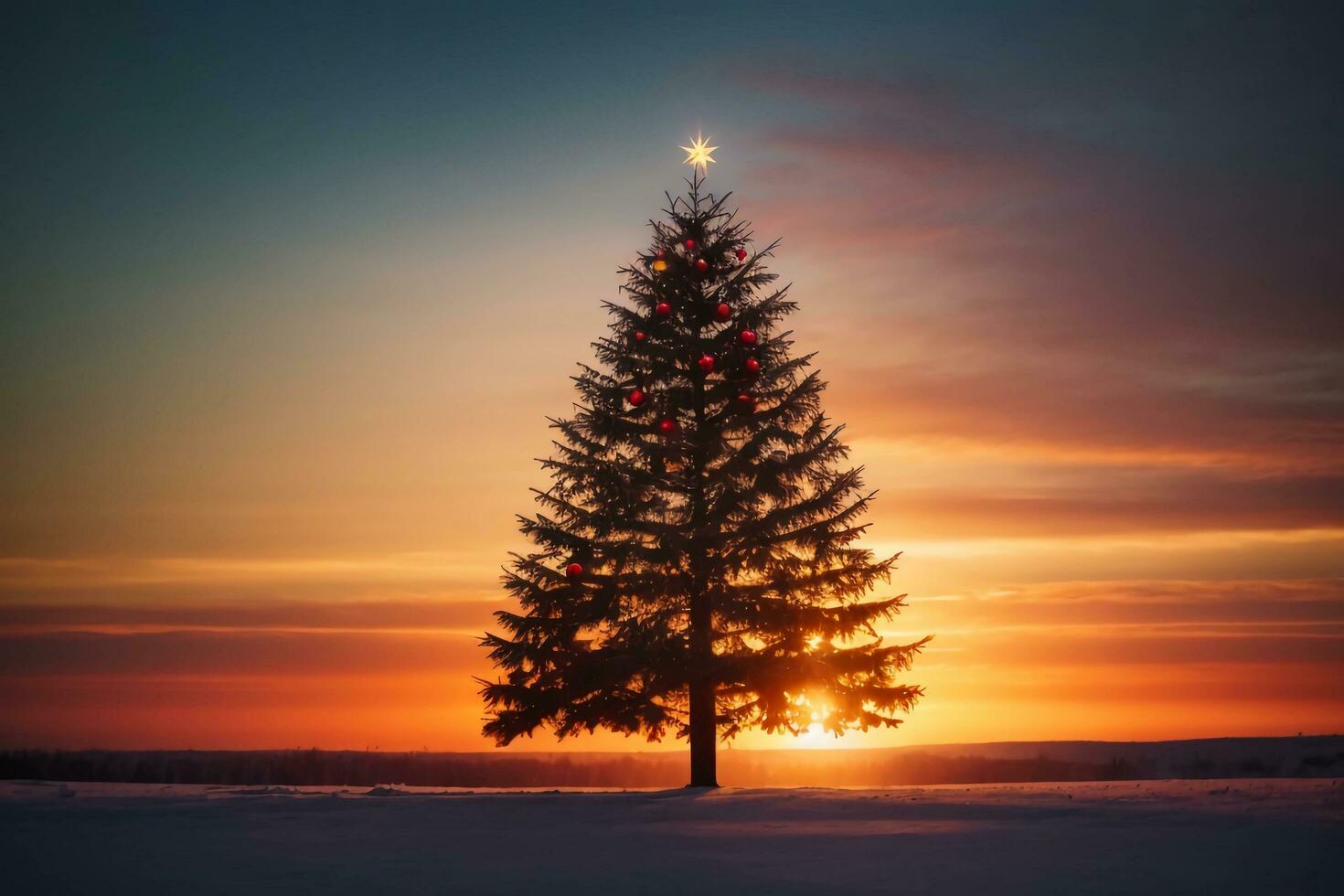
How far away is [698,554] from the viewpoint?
2092 cm

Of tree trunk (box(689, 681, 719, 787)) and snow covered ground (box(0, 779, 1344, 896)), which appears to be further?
tree trunk (box(689, 681, 719, 787))

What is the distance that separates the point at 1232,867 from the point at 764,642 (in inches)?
436

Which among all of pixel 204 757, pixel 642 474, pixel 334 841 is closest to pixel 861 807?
pixel 334 841

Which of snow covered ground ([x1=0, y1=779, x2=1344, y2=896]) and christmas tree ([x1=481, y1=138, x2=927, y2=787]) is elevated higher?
christmas tree ([x1=481, y1=138, x2=927, y2=787])

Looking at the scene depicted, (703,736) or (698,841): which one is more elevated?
(703,736)

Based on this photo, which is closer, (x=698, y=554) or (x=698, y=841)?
(x=698, y=841)

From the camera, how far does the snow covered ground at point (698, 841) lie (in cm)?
995

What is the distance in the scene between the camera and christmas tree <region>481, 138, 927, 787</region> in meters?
20.3

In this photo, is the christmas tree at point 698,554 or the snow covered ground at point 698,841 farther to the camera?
the christmas tree at point 698,554

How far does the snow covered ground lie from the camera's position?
9953 mm

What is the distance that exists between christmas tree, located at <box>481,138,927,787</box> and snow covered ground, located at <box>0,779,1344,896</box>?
2850 mm

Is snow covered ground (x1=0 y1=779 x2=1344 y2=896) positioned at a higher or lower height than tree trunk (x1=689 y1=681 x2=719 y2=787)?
lower

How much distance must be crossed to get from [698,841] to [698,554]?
8.81 metres

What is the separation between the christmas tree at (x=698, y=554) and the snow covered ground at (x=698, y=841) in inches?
112
